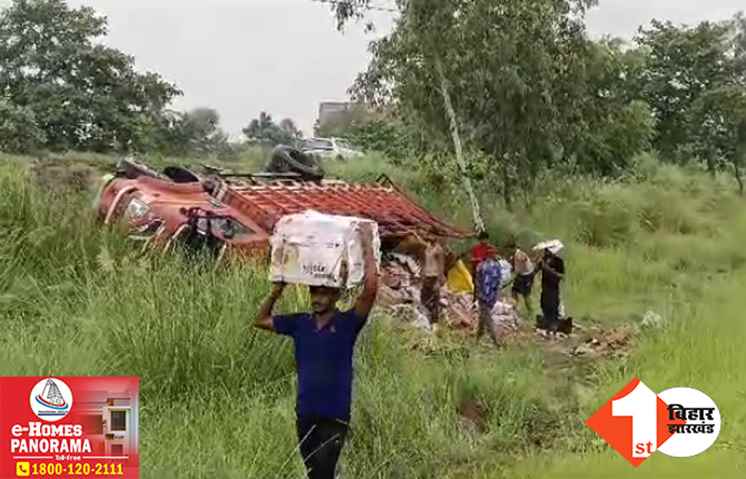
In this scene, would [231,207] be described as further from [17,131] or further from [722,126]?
[722,126]

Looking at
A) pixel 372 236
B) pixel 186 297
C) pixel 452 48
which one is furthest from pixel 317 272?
pixel 452 48

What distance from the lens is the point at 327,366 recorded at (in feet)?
14.0

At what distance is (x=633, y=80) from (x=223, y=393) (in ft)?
74.9

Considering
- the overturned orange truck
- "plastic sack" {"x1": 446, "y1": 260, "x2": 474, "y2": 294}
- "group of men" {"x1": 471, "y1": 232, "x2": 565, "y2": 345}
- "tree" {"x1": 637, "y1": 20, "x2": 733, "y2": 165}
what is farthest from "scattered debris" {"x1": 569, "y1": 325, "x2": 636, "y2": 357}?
"tree" {"x1": 637, "y1": 20, "x2": 733, "y2": 165}

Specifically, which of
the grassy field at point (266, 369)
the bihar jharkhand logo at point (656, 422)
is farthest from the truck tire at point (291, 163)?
the bihar jharkhand logo at point (656, 422)

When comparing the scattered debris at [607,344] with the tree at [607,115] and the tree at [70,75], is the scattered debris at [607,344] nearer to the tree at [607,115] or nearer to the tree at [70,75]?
the tree at [607,115]

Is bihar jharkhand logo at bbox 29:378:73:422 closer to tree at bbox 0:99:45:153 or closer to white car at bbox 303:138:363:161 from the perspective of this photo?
tree at bbox 0:99:45:153

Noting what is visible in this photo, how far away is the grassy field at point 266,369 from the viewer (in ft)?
16.6

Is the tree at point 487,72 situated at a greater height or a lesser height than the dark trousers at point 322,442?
greater

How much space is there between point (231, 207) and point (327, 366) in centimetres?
581

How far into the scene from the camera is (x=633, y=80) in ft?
86.2

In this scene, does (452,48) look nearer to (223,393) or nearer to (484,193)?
(484,193)

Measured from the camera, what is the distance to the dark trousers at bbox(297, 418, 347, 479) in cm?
427

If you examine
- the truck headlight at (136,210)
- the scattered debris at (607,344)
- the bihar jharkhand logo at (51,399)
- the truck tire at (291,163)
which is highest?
the truck tire at (291,163)
